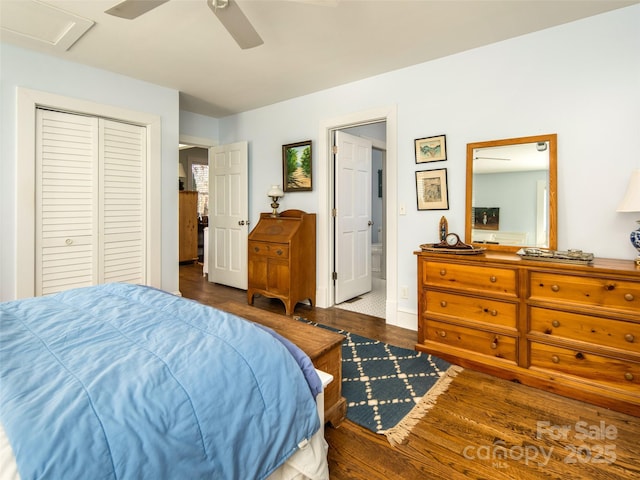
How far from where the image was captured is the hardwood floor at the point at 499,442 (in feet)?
4.77

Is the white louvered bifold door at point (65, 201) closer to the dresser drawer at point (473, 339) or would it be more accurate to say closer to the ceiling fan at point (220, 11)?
the ceiling fan at point (220, 11)

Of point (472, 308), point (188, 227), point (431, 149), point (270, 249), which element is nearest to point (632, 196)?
point (472, 308)

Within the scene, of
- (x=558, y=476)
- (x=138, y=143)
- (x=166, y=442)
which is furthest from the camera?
(x=138, y=143)

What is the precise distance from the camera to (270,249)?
146 inches

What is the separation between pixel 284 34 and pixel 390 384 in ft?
8.69

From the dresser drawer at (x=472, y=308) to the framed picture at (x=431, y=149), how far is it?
122 centimetres

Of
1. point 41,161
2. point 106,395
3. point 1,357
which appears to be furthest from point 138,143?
point 106,395

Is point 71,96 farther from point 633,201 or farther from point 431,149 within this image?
point 633,201

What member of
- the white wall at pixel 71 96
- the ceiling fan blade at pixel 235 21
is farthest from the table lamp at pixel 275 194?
the ceiling fan blade at pixel 235 21

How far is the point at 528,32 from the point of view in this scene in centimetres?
251

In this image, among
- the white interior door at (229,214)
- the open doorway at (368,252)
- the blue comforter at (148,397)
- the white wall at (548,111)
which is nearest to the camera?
the blue comforter at (148,397)

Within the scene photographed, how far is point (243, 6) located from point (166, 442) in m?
2.48

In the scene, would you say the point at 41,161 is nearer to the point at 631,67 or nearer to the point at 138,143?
the point at 138,143

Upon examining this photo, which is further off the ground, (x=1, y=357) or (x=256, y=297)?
(x=1, y=357)
